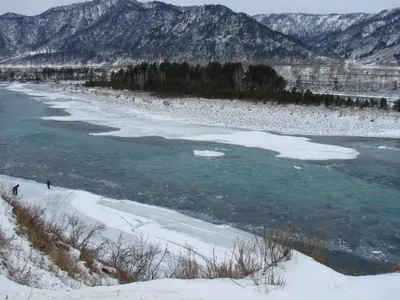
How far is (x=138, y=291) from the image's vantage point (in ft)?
14.8

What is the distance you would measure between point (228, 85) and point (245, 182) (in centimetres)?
3778

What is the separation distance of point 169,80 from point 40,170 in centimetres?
3992

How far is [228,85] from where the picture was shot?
50906 millimetres

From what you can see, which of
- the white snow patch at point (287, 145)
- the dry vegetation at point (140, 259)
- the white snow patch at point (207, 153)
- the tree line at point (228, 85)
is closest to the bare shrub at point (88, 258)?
the dry vegetation at point (140, 259)

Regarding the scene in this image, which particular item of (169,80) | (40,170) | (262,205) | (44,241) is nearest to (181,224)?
(262,205)

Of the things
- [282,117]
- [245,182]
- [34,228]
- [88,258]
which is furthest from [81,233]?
[282,117]

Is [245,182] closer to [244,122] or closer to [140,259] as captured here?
[140,259]

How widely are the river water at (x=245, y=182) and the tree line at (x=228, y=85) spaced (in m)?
14.7

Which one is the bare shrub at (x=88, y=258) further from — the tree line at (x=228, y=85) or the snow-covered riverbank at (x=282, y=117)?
the tree line at (x=228, y=85)

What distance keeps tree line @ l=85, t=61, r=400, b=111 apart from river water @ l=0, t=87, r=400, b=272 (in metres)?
14.7

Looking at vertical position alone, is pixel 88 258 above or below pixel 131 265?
above

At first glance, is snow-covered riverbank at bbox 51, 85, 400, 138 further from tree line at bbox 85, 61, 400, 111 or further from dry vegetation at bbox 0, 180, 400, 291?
dry vegetation at bbox 0, 180, 400, 291

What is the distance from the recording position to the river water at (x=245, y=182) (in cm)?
1020

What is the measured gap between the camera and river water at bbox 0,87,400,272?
10.2 meters
